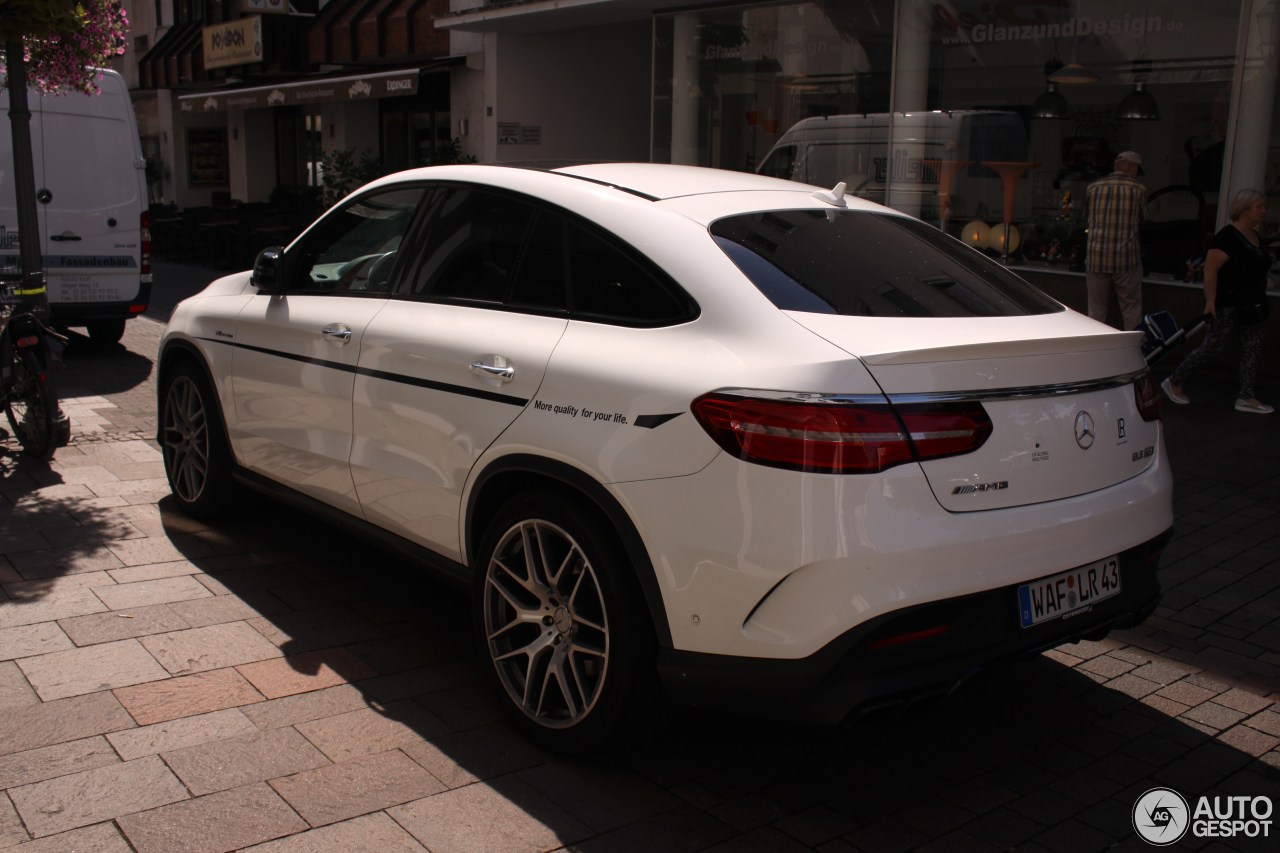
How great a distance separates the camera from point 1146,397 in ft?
12.3

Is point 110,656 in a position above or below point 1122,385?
below

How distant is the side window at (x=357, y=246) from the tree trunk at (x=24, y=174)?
3236 mm

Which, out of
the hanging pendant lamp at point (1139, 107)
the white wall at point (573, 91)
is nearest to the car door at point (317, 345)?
the hanging pendant lamp at point (1139, 107)

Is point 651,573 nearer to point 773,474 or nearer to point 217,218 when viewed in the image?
point 773,474

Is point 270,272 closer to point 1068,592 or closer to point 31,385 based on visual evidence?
point 31,385

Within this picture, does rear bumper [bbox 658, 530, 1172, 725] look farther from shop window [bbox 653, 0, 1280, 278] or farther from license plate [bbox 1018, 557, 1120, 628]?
shop window [bbox 653, 0, 1280, 278]

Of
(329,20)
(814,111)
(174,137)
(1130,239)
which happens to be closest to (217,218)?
(329,20)

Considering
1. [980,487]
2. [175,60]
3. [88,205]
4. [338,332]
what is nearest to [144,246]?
[88,205]

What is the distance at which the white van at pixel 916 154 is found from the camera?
12578 millimetres

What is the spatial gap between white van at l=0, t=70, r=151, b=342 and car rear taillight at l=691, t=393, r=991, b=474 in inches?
365

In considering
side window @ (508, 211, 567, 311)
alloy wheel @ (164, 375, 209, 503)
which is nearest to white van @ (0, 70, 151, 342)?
alloy wheel @ (164, 375, 209, 503)

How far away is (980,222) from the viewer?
12.7 m

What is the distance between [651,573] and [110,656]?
7.20 ft

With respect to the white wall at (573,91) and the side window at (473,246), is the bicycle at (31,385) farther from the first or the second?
the white wall at (573,91)
